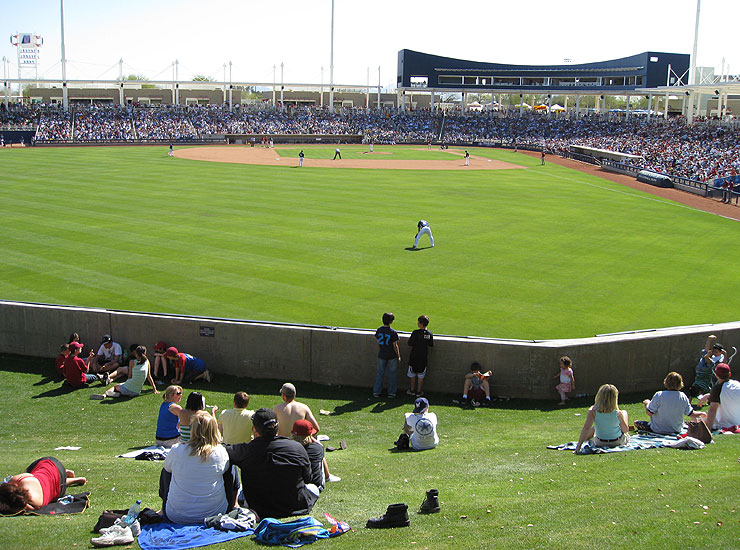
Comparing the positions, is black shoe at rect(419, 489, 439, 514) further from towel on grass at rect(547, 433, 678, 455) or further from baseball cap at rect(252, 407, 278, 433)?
towel on grass at rect(547, 433, 678, 455)

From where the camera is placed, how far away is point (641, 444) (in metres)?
9.91

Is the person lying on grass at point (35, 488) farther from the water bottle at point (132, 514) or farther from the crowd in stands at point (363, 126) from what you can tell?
the crowd in stands at point (363, 126)

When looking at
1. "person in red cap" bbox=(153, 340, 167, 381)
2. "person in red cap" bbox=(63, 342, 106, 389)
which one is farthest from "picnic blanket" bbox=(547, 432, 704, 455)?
"person in red cap" bbox=(63, 342, 106, 389)

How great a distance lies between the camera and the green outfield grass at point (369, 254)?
728 inches

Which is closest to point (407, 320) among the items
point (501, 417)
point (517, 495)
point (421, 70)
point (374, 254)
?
point (501, 417)

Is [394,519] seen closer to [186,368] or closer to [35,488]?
[35,488]

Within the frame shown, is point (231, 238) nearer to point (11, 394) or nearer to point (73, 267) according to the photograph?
point (73, 267)

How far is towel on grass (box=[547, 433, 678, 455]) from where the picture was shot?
31.8 feet

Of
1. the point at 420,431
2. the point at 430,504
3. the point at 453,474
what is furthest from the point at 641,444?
the point at 430,504

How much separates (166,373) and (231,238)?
43.5ft

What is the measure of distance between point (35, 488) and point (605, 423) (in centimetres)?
711

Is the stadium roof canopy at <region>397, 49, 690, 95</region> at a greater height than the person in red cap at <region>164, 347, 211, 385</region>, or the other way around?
the stadium roof canopy at <region>397, 49, 690, 95</region>

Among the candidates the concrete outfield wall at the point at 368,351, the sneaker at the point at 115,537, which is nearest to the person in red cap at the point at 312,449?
the sneaker at the point at 115,537

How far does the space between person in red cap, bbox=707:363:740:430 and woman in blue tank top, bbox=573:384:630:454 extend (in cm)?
169
